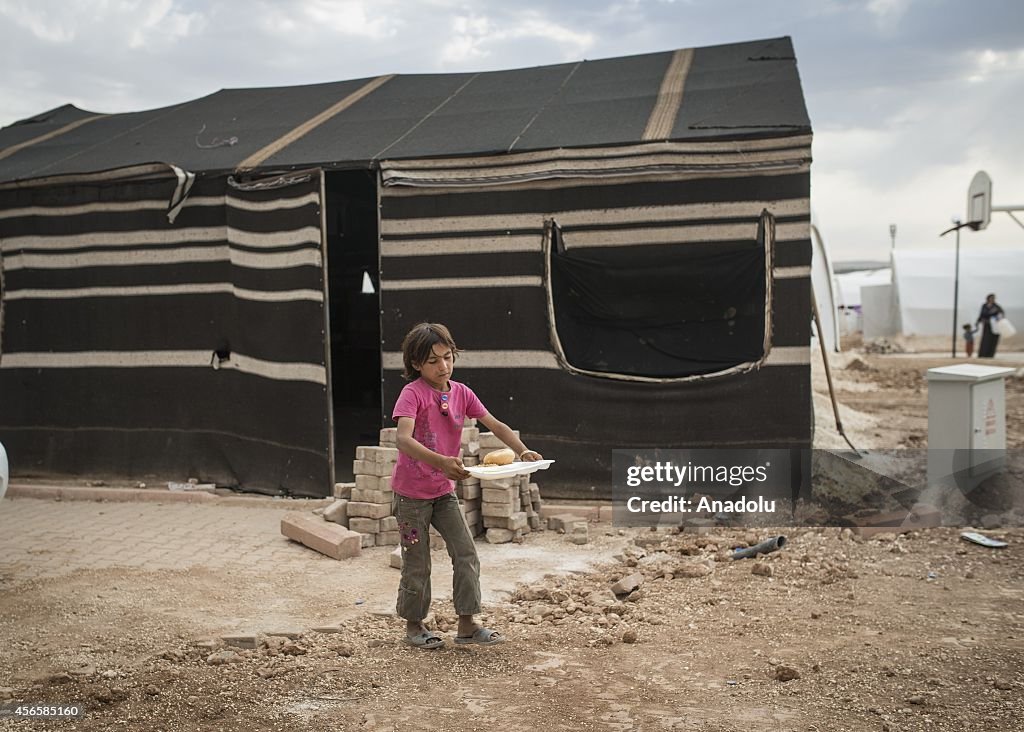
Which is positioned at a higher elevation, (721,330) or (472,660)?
(721,330)

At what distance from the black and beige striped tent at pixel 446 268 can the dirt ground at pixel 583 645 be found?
5.17 ft

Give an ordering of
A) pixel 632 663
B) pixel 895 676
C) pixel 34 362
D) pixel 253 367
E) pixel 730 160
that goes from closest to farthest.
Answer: pixel 895 676 < pixel 632 663 < pixel 730 160 < pixel 253 367 < pixel 34 362

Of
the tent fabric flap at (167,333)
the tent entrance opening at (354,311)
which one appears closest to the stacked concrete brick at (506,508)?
the tent fabric flap at (167,333)

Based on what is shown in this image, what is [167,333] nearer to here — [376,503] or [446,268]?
[446,268]

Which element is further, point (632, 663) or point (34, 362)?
point (34, 362)

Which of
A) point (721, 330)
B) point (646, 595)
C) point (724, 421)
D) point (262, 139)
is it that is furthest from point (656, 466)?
point (262, 139)

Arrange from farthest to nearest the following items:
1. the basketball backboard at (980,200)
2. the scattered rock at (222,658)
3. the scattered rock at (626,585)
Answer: the basketball backboard at (980,200), the scattered rock at (626,585), the scattered rock at (222,658)

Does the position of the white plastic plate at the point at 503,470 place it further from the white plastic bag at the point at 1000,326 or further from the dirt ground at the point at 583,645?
the white plastic bag at the point at 1000,326

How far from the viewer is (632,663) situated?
4.49 m

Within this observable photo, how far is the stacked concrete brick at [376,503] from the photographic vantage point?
7.03 metres

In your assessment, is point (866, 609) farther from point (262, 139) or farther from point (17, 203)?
point (17, 203)

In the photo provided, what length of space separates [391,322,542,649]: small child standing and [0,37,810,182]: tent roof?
3.77 m

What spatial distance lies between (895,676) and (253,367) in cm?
628

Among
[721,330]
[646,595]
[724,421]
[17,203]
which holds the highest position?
[17,203]
